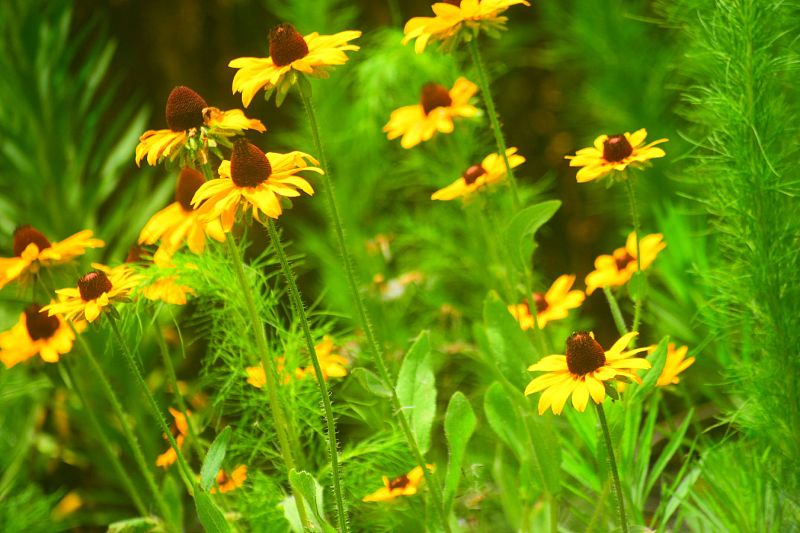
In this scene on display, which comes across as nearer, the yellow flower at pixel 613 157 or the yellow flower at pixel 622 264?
the yellow flower at pixel 613 157

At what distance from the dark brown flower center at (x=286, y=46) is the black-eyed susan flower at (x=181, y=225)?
0.14m

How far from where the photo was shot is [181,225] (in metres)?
0.84

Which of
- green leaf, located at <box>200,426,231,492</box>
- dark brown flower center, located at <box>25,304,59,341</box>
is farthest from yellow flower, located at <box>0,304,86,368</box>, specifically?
green leaf, located at <box>200,426,231,492</box>

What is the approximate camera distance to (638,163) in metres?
0.83

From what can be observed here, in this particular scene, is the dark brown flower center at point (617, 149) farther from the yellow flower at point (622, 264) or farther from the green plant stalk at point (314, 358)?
the green plant stalk at point (314, 358)

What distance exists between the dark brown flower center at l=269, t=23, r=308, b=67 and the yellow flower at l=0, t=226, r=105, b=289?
0.82 ft

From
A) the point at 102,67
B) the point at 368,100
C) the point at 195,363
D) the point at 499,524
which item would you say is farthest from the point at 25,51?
the point at 499,524

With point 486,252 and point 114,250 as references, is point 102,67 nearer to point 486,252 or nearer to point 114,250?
point 114,250

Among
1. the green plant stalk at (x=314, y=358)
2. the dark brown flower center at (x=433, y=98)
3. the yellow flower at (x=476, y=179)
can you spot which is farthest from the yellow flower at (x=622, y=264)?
the green plant stalk at (x=314, y=358)

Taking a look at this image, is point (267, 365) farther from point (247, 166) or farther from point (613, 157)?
point (613, 157)

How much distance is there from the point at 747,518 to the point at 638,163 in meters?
0.34

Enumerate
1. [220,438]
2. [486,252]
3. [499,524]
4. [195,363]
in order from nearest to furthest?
[220,438]
[499,524]
[486,252]
[195,363]

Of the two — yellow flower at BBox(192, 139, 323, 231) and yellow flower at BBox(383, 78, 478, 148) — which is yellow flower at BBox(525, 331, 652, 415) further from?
yellow flower at BBox(383, 78, 478, 148)

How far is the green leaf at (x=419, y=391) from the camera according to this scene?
0.90 m
